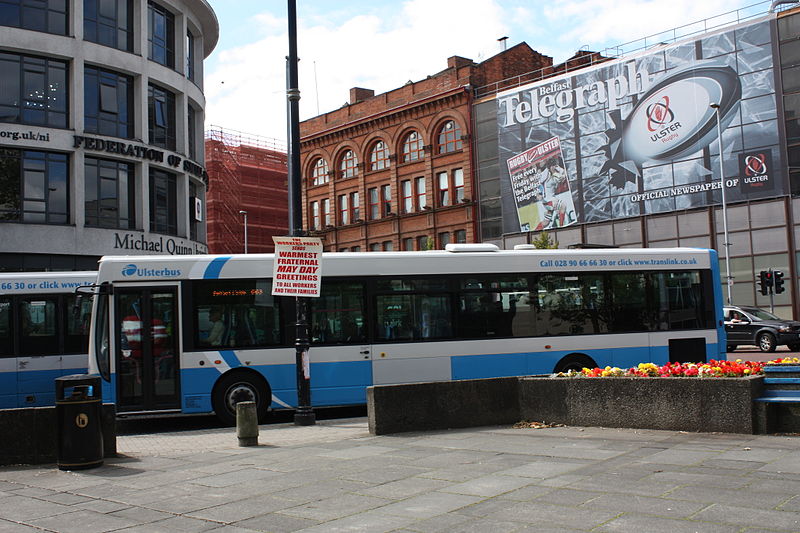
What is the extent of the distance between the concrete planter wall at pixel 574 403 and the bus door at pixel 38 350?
28.4 feet

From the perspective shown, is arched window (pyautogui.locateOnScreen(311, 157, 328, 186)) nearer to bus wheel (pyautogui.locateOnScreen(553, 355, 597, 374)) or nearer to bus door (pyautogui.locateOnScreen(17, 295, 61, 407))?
bus door (pyautogui.locateOnScreen(17, 295, 61, 407))

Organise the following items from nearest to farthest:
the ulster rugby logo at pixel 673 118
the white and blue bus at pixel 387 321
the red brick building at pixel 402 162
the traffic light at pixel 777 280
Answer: the white and blue bus at pixel 387 321
the traffic light at pixel 777 280
the ulster rugby logo at pixel 673 118
the red brick building at pixel 402 162

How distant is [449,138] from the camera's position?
53.4 m

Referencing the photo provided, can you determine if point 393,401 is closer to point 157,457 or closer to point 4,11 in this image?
point 157,457

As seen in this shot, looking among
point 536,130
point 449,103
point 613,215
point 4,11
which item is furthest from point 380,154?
point 4,11

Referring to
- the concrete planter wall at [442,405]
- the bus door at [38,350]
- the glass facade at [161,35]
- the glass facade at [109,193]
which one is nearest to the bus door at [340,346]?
the concrete planter wall at [442,405]

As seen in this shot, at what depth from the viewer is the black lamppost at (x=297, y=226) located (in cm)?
1341

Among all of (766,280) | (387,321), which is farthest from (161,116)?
(766,280)

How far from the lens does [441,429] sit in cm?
1151

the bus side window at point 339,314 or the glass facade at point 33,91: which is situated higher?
the glass facade at point 33,91

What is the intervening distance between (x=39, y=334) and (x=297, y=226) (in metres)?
6.81

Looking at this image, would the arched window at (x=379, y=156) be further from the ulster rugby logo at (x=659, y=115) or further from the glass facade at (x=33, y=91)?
the glass facade at (x=33, y=91)

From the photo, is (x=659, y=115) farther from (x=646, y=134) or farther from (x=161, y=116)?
(x=161, y=116)

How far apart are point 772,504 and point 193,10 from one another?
119 ft
